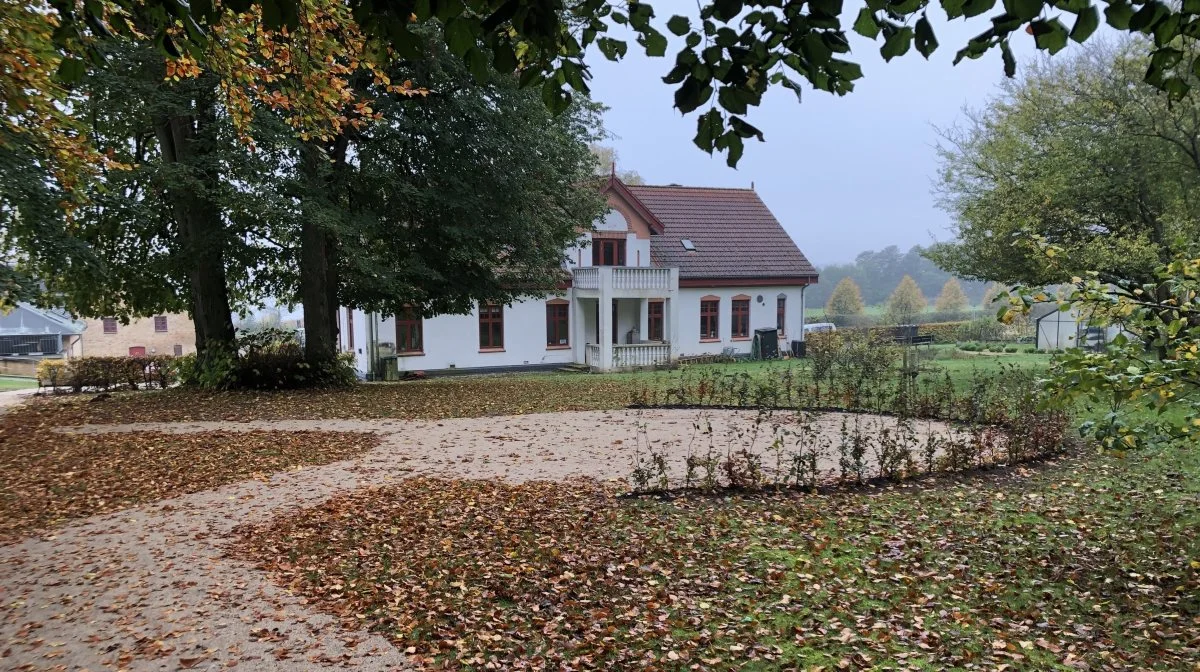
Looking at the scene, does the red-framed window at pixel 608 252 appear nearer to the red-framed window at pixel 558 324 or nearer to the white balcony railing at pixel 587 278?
the white balcony railing at pixel 587 278

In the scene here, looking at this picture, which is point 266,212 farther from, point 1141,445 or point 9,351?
point 9,351

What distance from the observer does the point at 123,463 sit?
8.98 meters

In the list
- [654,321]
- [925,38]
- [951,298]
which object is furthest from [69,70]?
[951,298]

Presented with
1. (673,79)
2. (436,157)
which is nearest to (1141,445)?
(673,79)

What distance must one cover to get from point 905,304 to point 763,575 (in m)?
51.2

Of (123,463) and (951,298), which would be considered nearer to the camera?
(123,463)

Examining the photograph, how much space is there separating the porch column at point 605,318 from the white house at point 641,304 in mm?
40

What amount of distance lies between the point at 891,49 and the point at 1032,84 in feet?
57.5

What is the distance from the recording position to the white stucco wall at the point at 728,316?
99.1 ft

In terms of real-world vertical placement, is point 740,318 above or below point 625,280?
below

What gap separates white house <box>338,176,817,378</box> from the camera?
2612cm

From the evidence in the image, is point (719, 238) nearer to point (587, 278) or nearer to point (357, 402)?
point (587, 278)

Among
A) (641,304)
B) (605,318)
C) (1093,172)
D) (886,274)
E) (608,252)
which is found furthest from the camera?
(886,274)

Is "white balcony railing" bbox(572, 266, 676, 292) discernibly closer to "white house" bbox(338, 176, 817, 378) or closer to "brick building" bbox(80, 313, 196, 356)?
"white house" bbox(338, 176, 817, 378)
